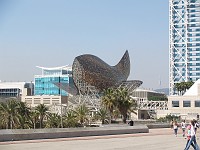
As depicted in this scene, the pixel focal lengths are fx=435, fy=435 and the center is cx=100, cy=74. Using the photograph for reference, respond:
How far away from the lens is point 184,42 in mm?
186125

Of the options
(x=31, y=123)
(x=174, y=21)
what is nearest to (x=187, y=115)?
(x=31, y=123)

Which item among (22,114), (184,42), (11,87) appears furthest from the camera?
(184,42)

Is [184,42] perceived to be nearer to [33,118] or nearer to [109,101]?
[109,101]

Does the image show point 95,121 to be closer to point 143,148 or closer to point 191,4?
point 143,148

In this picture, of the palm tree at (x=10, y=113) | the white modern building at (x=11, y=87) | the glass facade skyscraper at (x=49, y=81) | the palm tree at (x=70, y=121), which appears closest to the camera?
the palm tree at (x=10, y=113)

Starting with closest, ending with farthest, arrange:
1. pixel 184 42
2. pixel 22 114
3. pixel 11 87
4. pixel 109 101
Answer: pixel 22 114 → pixel 109 101 → pixel 11 87 → pixel 184 42

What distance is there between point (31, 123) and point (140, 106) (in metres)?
77.1

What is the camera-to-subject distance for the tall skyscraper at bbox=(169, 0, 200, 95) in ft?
601

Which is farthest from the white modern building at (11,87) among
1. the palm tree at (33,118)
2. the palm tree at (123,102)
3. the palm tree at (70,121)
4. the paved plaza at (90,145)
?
the paved plaza at (90,145)

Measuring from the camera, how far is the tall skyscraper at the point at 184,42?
7210 inches

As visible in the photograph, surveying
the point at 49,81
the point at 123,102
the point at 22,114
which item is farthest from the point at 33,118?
the point at 49,81

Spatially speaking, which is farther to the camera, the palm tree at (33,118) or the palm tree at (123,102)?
the palm tree at (123,102)

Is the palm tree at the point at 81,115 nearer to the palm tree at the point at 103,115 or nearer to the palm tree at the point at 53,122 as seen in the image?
the palm tree at the point at 103,115

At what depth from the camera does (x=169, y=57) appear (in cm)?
18875
